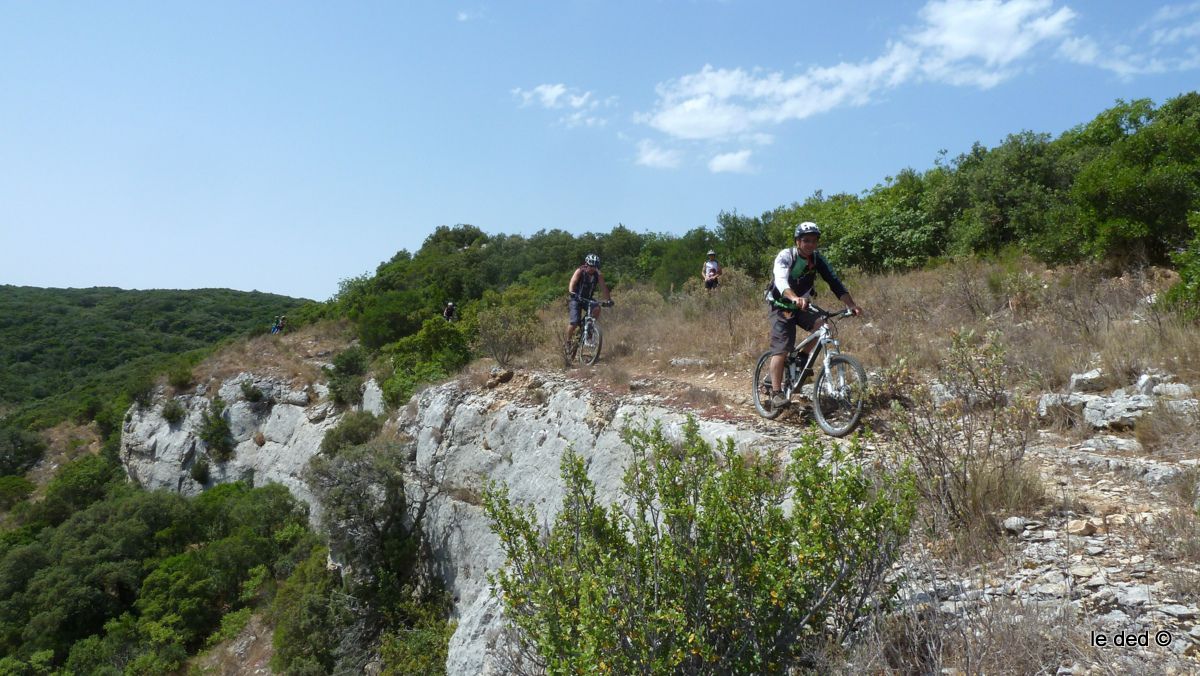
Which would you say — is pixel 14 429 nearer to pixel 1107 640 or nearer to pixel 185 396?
pixel 185 396

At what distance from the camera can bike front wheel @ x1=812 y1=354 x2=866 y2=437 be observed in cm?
535

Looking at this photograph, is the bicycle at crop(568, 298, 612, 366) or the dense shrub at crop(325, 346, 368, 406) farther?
the dense shrub at crop(325, 346, 368, 406)

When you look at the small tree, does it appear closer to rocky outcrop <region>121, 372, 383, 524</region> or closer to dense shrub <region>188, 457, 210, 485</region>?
rocky outcrop <region>121, 372, 383, 524</region>

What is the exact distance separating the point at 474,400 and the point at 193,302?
8548 cm

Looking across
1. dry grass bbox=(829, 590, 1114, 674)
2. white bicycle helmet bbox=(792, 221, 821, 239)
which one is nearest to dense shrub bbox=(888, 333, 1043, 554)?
dry grass bbox=(829, 590, 1114, 674)


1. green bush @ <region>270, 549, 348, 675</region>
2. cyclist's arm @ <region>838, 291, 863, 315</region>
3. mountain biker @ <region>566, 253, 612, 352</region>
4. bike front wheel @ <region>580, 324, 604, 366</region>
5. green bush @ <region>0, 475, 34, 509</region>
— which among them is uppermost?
mountain biker @ <region>566, 253, 612, 352</region>

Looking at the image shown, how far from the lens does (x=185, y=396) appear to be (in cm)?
2564

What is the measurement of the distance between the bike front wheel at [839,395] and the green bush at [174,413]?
26308mm

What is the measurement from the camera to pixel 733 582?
2904 mm

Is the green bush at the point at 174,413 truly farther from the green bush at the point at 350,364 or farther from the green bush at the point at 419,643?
the green bush at the point at 419,643

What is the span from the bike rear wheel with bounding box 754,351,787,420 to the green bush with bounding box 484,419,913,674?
3.51 meters

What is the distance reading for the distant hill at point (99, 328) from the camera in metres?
58.1

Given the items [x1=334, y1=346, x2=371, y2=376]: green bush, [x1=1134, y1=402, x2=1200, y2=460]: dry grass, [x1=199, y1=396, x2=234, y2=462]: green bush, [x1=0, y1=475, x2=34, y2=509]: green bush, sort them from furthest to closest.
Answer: [x1=0, y1=475, x2=34, y2=509]: green bush, [x1=199, y1=396, x2=234, y2=462]: green bush, [x1=334, y1=346, x2=371, y2=376]: green bush, [x1=1134, y1=402, x2=1200, y2=460]: dry grass

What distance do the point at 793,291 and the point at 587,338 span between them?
525 cm
